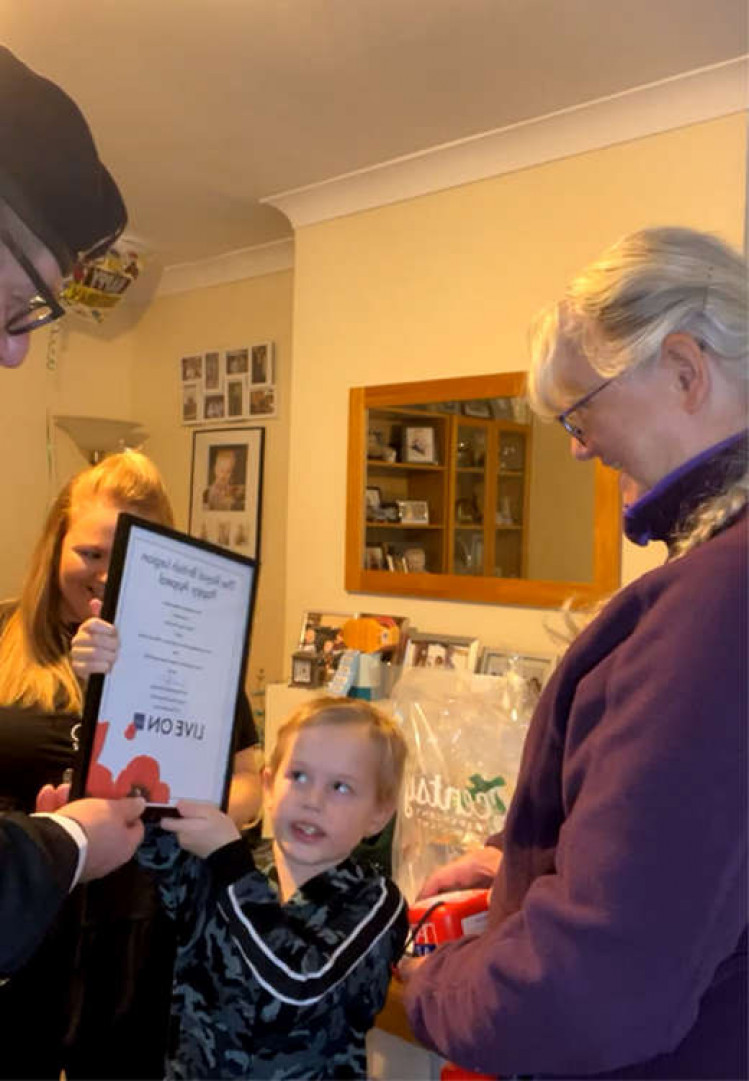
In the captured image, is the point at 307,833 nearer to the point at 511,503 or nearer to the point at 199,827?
the point at 199,827

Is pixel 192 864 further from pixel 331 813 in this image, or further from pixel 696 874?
pixel 696 874

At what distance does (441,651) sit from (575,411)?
5.61 ft

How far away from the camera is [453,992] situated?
0.85m

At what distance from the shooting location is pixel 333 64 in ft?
7.11

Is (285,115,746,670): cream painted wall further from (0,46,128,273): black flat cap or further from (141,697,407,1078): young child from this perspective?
(0,46,128,273): black flat cap

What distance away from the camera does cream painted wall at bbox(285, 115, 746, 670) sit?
7.39ft

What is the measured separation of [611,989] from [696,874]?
0.11 meters

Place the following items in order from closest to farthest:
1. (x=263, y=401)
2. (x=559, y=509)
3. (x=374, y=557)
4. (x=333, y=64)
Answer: (x=333, y=64) → (x=559, y=509) → (x=374, y=557) → (x=263, y=401)

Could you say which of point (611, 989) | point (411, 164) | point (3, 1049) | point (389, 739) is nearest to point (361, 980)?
point (389, 739)

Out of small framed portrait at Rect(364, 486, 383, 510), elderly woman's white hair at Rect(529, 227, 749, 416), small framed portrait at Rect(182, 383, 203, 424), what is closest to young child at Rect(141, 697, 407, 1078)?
Result: elderly woman's white hair at Rect(529, 227, 749, 416)

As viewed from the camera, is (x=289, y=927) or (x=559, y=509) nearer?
(x=289, y=927)

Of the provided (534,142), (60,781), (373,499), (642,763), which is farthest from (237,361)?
(642,763)

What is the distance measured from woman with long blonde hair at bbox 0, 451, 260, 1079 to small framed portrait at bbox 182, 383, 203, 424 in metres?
2.19

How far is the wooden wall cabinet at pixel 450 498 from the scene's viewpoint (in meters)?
2.46
